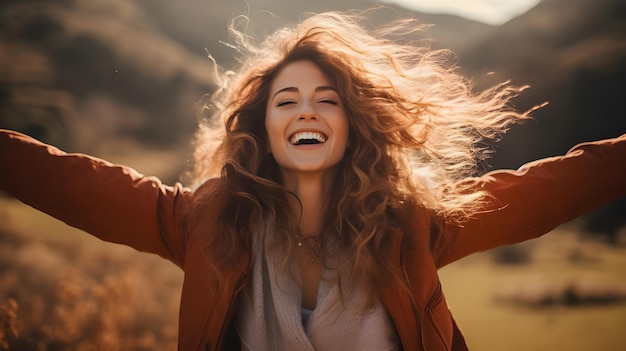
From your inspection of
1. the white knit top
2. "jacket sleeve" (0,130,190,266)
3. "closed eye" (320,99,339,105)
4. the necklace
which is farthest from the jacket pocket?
"jacket sleeve" (0,130,190,266)

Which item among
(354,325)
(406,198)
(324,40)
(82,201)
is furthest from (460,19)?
(82,201)

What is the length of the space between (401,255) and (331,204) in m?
0.41

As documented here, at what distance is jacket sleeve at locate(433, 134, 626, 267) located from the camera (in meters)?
2.00

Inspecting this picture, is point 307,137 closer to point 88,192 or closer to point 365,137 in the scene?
point 365,137

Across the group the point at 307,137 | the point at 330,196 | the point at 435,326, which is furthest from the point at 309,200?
the point at 435,326

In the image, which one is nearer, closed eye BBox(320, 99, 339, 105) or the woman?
the woman

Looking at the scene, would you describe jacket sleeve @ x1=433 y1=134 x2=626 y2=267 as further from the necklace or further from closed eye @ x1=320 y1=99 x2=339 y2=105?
closed eye @ x1=320 y1=99 x2=339 y2=105

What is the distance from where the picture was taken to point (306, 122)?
204cm

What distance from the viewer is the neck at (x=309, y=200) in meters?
2.19

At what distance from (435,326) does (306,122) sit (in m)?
0.96

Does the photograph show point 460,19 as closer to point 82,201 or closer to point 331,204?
point 331,204

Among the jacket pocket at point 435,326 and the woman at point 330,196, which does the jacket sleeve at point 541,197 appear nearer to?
the woman at point 330,196

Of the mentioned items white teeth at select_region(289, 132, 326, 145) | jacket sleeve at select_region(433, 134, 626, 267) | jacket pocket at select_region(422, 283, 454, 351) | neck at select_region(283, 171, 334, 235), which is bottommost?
jacket pocket at select_region(422, 283, 454, 351)

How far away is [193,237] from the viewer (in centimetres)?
201
